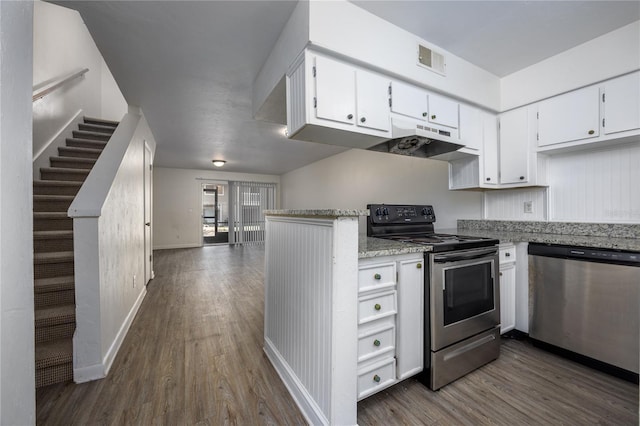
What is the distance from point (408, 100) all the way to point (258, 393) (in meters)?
2.31

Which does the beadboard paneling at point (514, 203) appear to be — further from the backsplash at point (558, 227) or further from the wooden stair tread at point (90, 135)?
the wooden stair tread at point (90, 135)

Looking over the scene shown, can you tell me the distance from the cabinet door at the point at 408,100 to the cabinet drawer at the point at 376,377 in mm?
1734

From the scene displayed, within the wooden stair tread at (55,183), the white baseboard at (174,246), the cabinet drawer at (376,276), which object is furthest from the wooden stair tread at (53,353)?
the white baseboard at (174,246)

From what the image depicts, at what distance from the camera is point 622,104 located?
188 cm

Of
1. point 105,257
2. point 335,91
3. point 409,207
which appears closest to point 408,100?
point 335,91

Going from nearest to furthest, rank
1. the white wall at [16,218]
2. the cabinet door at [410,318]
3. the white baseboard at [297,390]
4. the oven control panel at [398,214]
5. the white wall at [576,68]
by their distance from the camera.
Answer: the white wall at [16,218], the white baseboard at [297,390], the cabinet door at [410,318], the white wall at [576,68], the oven control panel at [398,214]

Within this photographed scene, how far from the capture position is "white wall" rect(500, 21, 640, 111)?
1.85 metres

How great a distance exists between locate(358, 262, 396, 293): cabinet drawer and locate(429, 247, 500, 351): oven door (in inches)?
11.5

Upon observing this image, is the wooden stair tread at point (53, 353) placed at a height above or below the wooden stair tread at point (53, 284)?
below

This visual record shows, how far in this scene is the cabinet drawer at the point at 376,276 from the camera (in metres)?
1.34

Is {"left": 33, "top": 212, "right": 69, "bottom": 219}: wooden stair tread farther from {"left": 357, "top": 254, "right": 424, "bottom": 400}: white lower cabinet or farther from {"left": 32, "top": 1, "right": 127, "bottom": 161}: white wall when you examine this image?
{"left": 357, "top": 254, "right": 424, "bottom": 400}: white lower cabinet

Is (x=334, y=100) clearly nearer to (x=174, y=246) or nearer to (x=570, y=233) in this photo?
(x=570, y=233)

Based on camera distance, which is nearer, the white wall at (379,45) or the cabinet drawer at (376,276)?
the cabinet drawer at (376,276)

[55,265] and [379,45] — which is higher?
[379,45]
